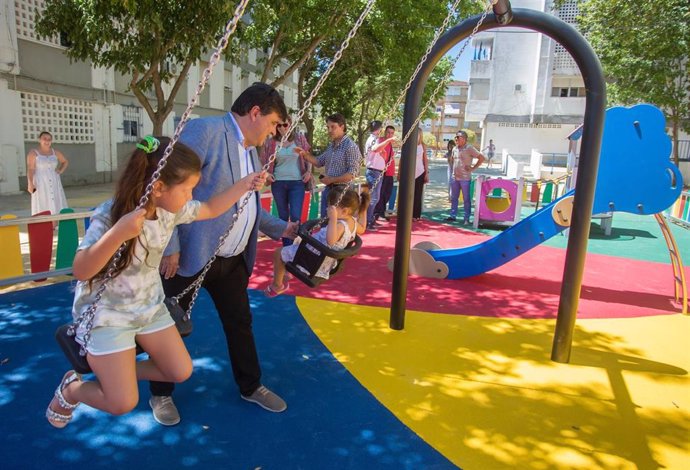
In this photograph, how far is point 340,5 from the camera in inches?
448

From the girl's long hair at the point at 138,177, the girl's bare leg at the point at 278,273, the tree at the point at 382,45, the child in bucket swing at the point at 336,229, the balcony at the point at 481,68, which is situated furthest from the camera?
the balcony at the point at 481,68

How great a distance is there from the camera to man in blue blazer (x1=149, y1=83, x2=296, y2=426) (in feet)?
8.62

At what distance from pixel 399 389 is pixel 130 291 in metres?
1.93

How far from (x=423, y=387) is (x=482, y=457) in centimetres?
78

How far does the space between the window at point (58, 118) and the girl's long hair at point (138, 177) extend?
51.1 ft

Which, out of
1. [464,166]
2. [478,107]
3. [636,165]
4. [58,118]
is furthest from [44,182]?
[478,107]

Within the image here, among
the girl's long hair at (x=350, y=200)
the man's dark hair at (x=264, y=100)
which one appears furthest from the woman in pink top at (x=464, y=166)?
the man's dark hair at (x=264, y=100)

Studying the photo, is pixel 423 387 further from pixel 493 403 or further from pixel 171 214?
pixel 171 214

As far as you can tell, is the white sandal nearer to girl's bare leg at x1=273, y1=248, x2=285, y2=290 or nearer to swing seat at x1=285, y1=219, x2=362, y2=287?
swing seat at x1=285, y1=219, x2=362, y2=287

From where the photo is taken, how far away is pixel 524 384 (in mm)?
3531

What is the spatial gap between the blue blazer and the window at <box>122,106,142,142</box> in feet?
60.0

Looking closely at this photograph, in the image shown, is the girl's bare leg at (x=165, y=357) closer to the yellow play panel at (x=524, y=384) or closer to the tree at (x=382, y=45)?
the yellow play panel at (x=524, y=384)

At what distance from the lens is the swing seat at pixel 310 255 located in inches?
120

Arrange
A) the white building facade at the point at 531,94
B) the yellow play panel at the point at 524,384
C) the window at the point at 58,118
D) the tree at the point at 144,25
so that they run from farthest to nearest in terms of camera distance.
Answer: the white building facade at the point at 531,94
the window at the point at 58,118
the tree at the point at 144,25
the yellow play panel at the point at 524,384
